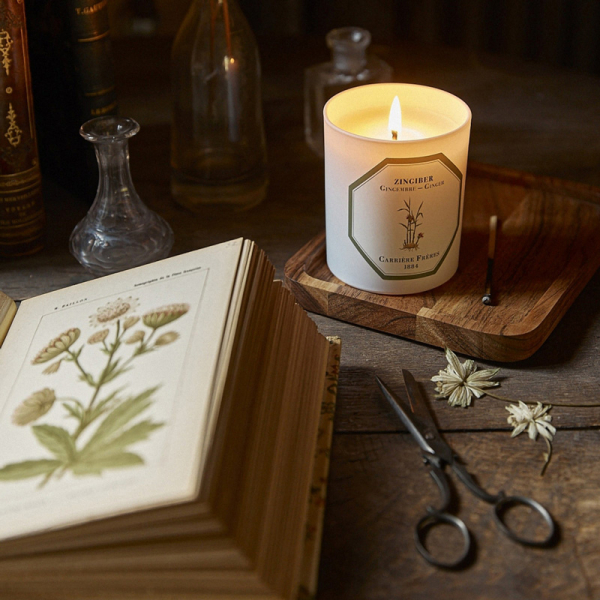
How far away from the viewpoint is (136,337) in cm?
49

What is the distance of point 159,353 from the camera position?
18.3 inches

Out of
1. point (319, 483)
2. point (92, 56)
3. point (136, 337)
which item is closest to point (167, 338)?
point (136, 337)

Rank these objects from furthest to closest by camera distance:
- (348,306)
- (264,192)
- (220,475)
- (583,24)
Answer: (583,24)
(264,192)
(348,306)
(220,475)

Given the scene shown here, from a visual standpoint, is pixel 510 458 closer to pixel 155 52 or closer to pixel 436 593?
pixel 436 593

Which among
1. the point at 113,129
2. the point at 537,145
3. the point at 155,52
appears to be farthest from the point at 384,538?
the point at 155,52

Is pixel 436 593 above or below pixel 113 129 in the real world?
below

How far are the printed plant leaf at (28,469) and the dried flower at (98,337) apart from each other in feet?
0.33

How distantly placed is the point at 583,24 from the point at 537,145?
0.39m

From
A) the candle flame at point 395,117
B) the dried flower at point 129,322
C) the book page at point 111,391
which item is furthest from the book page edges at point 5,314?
the candle flame at point 395,117

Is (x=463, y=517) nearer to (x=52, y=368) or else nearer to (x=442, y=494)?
(x=442, y=494)

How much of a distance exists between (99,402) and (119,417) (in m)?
0.03

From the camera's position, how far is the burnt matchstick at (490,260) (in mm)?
616

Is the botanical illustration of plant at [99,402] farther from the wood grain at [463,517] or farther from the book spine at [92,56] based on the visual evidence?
the book spine at [92,56]

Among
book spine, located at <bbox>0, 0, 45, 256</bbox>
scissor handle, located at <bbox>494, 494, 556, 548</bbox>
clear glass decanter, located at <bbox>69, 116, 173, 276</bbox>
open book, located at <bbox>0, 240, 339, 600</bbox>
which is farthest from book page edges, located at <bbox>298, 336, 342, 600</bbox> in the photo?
→ book spine, located at <bbox>0, 0, 45, 256</bbox>
